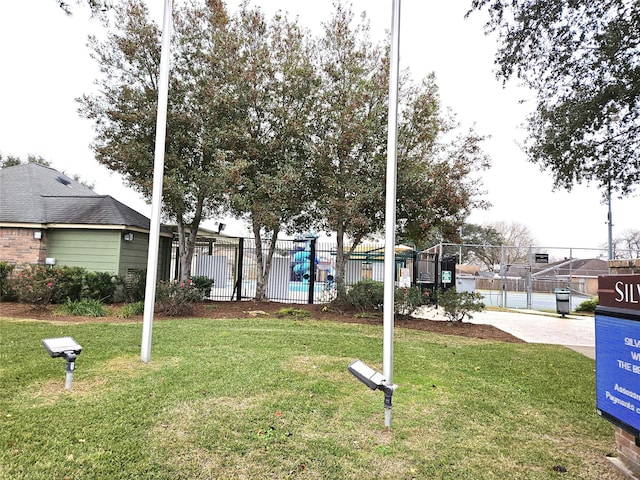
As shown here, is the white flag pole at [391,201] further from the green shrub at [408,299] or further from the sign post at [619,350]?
the green shrub at [408,299]

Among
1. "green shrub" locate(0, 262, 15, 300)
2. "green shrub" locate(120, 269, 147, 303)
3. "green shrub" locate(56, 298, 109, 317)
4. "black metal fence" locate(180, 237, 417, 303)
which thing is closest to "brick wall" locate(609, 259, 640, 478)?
"green shrub" locate(56, 298, 109, 317)

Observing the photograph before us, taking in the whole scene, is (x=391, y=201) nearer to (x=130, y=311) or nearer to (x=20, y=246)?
(x=130, y=311)

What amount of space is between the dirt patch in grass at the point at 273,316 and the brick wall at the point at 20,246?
1825mm

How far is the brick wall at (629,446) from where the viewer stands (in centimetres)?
265

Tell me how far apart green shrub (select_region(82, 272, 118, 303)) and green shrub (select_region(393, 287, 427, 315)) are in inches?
299

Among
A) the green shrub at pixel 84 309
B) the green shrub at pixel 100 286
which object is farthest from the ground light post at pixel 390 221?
the green shrub at pixel 100 286

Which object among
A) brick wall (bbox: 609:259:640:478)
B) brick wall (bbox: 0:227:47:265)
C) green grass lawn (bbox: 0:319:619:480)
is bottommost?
green grass lawn (bbox: 0:319:619:480)

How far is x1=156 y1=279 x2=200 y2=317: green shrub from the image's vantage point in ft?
29.9

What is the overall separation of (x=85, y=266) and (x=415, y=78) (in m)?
10.8

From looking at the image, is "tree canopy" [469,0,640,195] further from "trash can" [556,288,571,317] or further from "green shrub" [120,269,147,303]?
"green shrub" [120,269,147,303]

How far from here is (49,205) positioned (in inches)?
485

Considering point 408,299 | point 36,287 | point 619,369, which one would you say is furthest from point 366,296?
point 619,369

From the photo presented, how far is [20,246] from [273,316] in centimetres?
774

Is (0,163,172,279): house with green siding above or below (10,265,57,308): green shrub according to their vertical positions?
above
